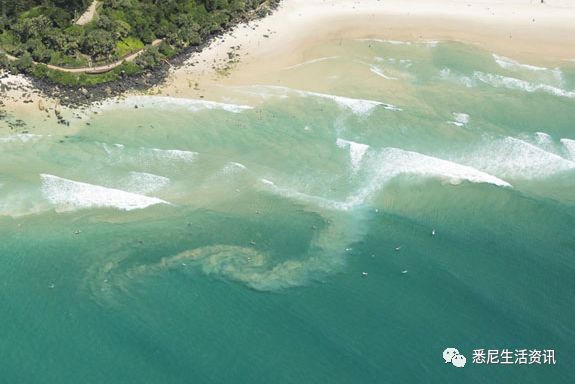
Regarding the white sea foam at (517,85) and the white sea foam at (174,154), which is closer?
the white sea foam at (174,154)

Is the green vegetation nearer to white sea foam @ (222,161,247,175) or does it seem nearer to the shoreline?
the shoreline

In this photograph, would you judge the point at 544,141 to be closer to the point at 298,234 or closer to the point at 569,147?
the point at 569,147

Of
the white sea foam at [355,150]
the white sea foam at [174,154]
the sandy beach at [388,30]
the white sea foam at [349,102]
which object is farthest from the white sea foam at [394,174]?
the sandy beach at [388,30]

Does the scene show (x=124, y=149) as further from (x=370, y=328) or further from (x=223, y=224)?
(x=370, y=328)

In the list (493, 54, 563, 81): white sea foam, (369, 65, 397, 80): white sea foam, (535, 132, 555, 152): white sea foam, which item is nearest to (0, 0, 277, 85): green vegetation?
(369, 65, 397, 80): white sea foam

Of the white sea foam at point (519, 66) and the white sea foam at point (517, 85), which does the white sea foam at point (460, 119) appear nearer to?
the white sea foam at point (517, 85)

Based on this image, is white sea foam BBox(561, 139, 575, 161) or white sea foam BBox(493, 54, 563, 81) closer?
white sea foam BBox(561, 139, 575, 161)
